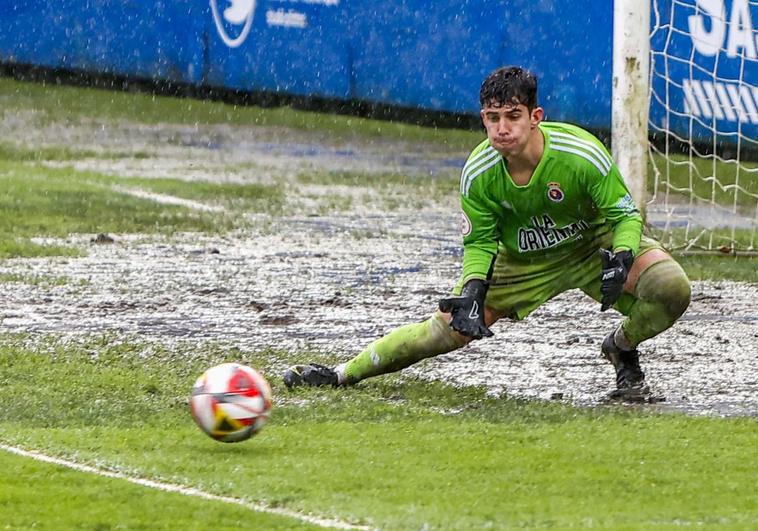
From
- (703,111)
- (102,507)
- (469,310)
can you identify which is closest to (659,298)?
(469,310)

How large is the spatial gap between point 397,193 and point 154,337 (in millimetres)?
7068

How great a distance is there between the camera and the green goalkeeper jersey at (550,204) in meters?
6.88

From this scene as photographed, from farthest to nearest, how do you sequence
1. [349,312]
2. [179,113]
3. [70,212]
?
[179,113] < [70,212] < [349,312]

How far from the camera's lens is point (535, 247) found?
725cm

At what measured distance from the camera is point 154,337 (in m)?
8.70

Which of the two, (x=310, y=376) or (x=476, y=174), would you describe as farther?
(x=310, y=376)

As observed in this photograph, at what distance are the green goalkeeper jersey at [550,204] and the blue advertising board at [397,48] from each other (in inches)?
272

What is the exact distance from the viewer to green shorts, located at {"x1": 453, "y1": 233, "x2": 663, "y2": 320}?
24.0ft

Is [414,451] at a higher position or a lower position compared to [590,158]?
lower

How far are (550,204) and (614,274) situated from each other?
45cm

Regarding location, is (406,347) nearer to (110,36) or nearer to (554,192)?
(554,192)

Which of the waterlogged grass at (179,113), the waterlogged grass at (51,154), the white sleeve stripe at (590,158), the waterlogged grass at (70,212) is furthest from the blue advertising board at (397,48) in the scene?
the white sleeve stripe at (590,158)

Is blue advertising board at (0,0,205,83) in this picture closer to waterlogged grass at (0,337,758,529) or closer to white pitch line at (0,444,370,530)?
waterlogged grass at (0,337,758,529)

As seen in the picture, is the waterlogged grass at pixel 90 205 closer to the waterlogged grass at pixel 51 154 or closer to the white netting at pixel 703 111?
the waterlogged grass at pixel 51 154
